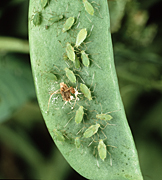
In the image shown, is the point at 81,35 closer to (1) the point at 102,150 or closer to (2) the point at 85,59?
(2) the point at 85,59

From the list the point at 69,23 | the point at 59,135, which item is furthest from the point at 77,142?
the point at 69,23

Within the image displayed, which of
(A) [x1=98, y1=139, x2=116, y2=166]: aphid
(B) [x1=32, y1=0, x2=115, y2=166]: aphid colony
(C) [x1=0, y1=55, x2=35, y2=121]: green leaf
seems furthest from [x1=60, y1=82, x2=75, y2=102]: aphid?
(C) [x1=0, y1=55, x2=35, y2=121]: green leaf

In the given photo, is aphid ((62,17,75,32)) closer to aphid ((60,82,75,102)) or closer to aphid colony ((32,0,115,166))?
aphid colony ((32,0,115,166))

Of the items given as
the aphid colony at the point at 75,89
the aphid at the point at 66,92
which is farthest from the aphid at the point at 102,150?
the aphid at the point at 66,92

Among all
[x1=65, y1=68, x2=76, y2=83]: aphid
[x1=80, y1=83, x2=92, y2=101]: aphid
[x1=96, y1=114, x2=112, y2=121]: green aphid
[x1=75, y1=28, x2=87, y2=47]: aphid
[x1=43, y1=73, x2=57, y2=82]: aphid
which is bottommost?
[x1=96, y1=114, x2=112, y2=121]: green aphid

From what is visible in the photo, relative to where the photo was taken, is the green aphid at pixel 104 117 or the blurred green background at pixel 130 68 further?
the blurred green background at pixel 130 68

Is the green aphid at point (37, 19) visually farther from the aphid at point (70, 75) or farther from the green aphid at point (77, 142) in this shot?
the green aphid at point (77, 142)

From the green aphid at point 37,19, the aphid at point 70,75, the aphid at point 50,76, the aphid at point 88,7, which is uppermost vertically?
the aphid at point 88,7

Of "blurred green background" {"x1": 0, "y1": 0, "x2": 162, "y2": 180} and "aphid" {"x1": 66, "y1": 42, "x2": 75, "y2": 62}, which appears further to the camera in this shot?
"blurred green background" {"x1": 0, "y1": 0, "x2": 162, "y2": 180}

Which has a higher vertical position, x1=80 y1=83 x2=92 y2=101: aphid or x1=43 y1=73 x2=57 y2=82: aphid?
x1=43 y1=73 x2=57 y2=82: aphid

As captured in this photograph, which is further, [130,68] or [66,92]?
[130,68]
